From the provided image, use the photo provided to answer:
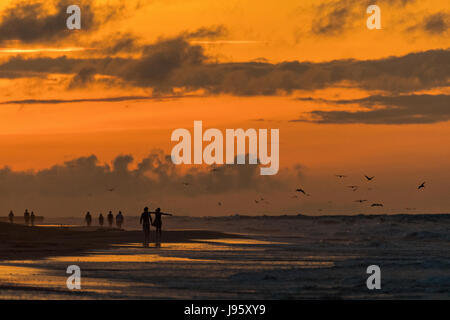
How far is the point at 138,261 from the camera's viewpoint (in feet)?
116

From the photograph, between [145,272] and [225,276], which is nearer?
[225,276]

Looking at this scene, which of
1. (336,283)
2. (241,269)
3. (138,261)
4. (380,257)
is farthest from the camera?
(380,257)

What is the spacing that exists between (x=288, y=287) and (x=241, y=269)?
6073 mm

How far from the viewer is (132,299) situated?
72.8 feet
